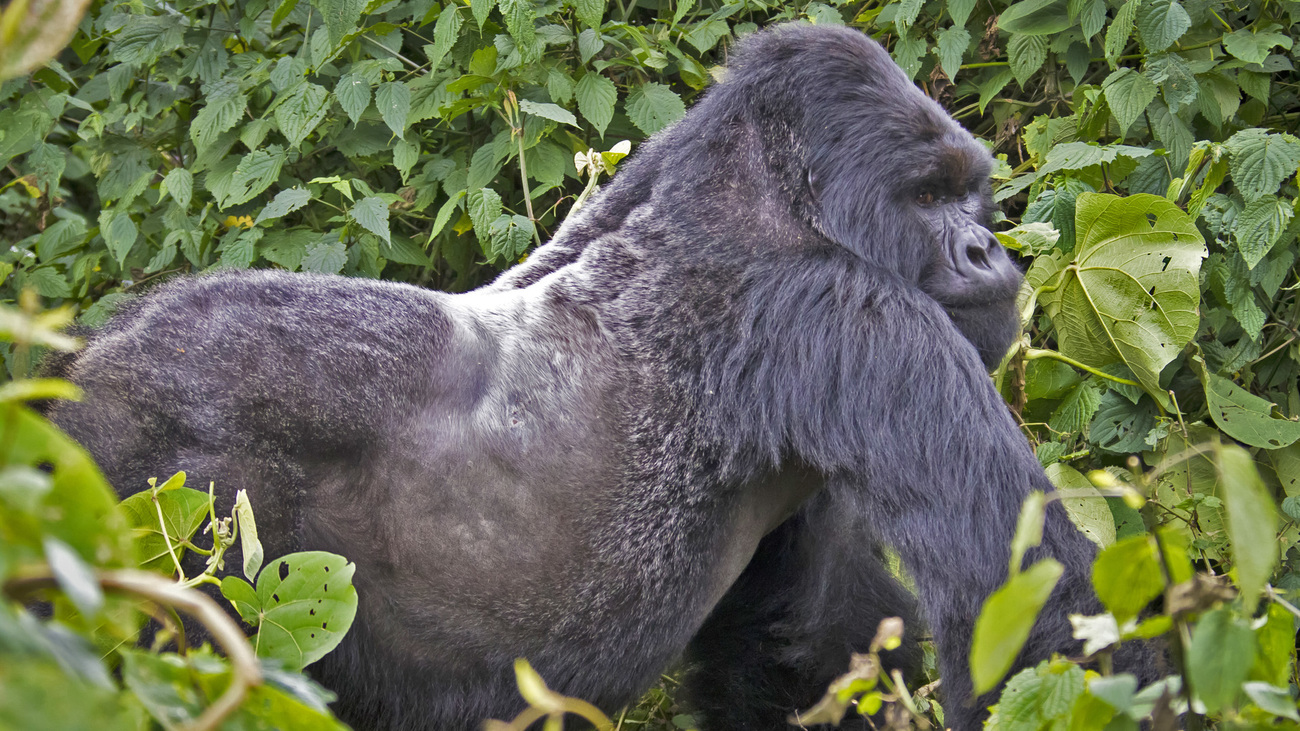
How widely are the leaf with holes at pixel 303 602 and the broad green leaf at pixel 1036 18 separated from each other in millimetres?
2216

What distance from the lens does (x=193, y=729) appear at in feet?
2.22

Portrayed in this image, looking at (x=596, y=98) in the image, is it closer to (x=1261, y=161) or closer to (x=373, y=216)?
(x=373, y=216)

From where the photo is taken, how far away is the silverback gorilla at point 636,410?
1.89m

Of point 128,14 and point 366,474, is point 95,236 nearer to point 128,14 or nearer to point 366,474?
point 128,14

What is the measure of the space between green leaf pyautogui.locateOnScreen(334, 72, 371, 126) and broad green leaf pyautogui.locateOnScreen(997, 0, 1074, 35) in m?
1.70

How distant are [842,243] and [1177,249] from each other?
2.83 ft

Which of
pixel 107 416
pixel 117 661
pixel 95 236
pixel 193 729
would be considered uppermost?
pixel 193 729

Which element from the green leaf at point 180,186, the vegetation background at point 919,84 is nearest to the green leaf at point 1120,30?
the vegetation background at point 919,84

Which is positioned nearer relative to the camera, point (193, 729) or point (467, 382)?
point (193, 729)

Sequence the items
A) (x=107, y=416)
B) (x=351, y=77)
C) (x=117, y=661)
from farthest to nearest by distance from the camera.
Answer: (x=351, y=77) < (x=107, y=416) < (x=117, y=661)

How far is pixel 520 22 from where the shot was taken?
2.89m

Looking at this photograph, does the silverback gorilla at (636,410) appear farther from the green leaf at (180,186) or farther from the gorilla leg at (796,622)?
the green leaf at (180,186)

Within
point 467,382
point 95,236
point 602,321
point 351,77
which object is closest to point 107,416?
point 467,382

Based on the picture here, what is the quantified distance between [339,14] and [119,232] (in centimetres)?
97
